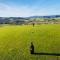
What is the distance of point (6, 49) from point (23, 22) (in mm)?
13341

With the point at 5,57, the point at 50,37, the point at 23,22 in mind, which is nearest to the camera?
the point at 5,57

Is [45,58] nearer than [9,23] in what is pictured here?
Yes

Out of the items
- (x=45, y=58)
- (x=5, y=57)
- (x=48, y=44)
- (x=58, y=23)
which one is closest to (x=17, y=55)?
(x=5, y=57)

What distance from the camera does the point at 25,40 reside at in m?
28.5

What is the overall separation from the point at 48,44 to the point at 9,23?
495 inches

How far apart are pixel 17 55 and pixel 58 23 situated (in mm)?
28553

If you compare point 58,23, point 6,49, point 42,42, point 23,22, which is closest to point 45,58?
point 6,49

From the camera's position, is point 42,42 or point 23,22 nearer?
point 42,42

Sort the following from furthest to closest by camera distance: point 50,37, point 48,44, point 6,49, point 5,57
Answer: point 50,37 → point 48,44 → point 6,49 → point 5,57

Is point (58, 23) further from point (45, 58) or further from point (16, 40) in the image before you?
point (45, 58)

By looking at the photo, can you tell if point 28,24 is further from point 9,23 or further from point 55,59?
point 55,59

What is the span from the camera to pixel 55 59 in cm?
1928

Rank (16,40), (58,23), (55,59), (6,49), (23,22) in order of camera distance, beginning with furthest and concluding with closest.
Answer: (58,23) < (23,22) < (16,40) < (6,49) < (55,59)

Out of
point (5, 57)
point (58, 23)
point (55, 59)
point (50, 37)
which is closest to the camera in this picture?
point (55, 59)
